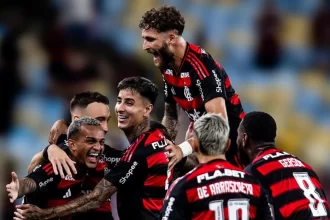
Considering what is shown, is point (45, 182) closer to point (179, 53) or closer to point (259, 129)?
point (179, 53)

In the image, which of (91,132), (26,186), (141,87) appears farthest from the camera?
(141,87)

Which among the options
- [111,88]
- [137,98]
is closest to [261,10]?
[111,88]

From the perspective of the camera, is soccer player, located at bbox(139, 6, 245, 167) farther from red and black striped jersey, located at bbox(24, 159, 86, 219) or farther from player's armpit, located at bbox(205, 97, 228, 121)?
red and black striped jersey, located at bbox(24, 159, 86, 219)

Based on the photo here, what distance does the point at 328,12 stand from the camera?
14055 millimetres

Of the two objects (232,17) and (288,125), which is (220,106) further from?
(232,17)

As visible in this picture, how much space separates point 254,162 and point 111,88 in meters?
6.02

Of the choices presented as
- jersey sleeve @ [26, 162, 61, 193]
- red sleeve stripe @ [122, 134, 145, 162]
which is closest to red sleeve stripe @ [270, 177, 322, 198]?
red sleeve stripe @ [122, 134, 145, 162]

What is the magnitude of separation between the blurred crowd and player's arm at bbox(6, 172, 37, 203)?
4.02 metres

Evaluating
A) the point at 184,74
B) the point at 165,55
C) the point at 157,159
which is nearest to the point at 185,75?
the point at 184,74

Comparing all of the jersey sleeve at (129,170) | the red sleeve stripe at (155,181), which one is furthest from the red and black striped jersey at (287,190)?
the jersey sleeve at (129,170)

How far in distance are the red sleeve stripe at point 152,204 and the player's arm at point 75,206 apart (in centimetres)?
32

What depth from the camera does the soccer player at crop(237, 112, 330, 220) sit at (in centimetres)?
654

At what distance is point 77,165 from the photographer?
7.15m

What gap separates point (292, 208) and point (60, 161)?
213 cm
